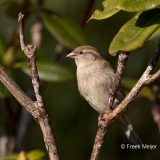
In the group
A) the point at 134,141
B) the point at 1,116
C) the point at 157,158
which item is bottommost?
the point at 157,158

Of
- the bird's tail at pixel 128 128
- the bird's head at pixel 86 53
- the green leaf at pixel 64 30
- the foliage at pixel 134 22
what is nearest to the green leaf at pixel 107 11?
the foliage at pixel 134 22

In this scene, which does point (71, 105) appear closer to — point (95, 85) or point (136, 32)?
point (95, 85)

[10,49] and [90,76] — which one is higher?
[10,49]

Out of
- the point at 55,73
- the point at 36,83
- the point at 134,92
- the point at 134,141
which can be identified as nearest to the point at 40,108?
the point at 36,83

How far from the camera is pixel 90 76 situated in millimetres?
3338

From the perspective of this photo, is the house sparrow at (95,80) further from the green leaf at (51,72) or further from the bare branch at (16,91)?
the bare branch at (16,91)

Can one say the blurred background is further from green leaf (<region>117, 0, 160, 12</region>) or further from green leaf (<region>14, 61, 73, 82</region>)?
green leaf (<region>117, 0, 160, 12</region>)

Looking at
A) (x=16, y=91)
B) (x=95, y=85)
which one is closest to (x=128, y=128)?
(x=95, y=85)

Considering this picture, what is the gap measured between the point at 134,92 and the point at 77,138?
2.25 m

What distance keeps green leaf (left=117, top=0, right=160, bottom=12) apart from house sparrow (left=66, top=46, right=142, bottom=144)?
143 centimetres

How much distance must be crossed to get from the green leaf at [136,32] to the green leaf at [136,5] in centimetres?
10

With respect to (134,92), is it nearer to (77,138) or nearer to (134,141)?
(134,141)

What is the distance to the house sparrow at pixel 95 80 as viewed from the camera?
3240 millimetres

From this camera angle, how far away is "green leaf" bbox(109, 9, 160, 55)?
1801 mm
